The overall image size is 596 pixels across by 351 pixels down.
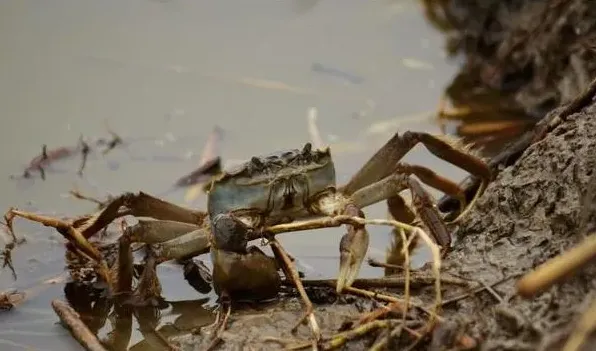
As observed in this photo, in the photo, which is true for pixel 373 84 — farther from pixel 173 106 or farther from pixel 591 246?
pixel 591 246

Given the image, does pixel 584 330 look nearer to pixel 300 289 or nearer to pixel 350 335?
pixel 350 335

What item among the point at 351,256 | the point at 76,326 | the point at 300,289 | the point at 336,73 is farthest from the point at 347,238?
the point at 336,73

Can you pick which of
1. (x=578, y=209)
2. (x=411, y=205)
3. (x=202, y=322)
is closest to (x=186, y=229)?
(x=202, y=322)

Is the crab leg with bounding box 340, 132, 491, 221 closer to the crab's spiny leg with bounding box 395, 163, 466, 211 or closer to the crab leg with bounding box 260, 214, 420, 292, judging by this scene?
the crab's spiny leg with bounding box 395, 163, 466, 211

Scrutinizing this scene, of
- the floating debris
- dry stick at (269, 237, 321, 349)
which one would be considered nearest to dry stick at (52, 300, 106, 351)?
dry stick at (269, 237, 321, 349)

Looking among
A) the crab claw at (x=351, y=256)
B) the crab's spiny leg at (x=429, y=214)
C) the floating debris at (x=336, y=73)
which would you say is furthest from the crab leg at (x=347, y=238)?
the floating debris at (x=336, y=73)
